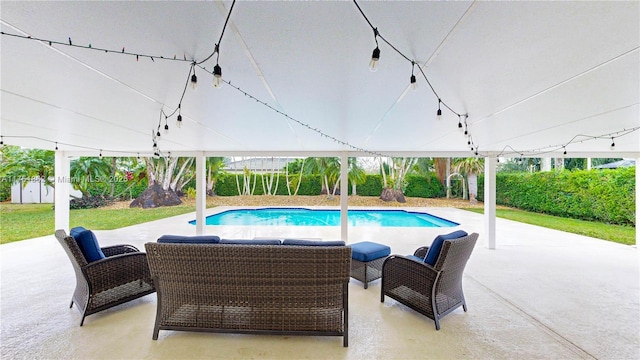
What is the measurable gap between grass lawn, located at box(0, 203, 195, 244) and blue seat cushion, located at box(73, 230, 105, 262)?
6.44 meters

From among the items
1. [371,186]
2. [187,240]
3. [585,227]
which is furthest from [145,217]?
[585,227]

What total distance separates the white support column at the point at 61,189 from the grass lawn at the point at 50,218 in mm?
859

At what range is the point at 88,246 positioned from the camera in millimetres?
2754

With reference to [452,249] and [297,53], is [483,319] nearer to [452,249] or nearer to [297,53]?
[452,249]

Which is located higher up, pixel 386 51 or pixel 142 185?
pixel 386 51

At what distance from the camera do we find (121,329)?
2.52 meters

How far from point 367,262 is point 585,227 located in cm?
910

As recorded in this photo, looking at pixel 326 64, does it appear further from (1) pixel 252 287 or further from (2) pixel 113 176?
(2) pixel 113 176

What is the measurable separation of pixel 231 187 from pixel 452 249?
49.2 feet

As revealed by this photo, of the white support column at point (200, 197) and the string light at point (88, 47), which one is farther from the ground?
the string light at point (88, 47)

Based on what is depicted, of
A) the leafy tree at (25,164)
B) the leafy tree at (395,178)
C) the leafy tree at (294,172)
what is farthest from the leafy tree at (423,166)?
the leafy tree at (25,164)

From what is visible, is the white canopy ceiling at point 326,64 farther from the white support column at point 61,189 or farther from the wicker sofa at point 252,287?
the white support column at point 61,189

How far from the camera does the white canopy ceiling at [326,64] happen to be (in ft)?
4.28

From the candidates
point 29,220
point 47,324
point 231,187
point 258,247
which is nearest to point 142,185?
point 231,187
